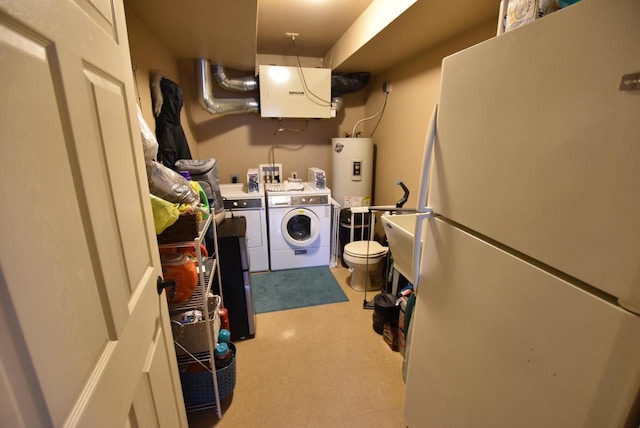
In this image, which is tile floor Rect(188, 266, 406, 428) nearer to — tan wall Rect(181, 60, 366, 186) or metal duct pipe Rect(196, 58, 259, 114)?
tan wall Rect(181, 60, 366, 186)

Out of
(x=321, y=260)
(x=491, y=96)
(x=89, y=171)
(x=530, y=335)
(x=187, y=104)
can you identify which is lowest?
(x=321, y=260)

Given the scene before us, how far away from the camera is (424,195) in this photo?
105 centimetres

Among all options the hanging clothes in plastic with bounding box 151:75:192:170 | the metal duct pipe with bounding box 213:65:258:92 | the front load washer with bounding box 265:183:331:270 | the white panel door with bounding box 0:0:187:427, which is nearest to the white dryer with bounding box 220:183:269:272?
the front load washer with bounding box 265:183:331:270

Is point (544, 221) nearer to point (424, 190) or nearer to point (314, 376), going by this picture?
point (424, 190)

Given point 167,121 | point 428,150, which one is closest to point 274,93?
point 167,121

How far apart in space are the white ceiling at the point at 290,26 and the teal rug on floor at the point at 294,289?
2179 millimetres

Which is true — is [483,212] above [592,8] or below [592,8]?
below

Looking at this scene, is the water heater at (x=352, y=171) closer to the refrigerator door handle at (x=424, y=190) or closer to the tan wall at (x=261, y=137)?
the tan wall at (x=261, y=137)

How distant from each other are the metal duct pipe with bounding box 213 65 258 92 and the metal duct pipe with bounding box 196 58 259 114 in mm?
93

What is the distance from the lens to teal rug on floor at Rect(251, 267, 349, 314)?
252cm

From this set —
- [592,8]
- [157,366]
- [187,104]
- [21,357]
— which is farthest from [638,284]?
[187,104]

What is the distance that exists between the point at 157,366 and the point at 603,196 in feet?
4.02

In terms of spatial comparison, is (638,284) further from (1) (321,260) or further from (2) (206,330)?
(1) (321,260)

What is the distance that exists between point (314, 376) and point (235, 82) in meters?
2.92
